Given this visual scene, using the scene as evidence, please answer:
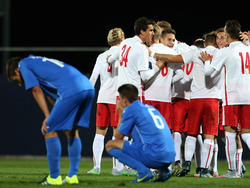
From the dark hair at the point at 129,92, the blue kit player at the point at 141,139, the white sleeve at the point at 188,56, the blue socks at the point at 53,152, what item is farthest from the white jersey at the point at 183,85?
the blue socks at the point at 53,152

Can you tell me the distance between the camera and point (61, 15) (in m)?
18.4

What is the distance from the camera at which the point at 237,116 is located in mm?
8094

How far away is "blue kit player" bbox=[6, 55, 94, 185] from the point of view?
21.0ft

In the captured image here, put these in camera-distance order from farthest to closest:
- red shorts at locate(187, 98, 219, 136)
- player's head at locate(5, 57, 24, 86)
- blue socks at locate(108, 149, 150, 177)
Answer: red shorts at locate(187, 98, 219, 136) < blue socks at locate(108, 149, 150, 177) < player's head at locate(5, 57, 24, 86)

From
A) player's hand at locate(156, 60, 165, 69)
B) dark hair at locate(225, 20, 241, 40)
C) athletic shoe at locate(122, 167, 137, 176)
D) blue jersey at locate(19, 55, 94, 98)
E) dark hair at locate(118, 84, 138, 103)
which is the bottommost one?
athletic shoe at locate(122, 167, 137, 176)

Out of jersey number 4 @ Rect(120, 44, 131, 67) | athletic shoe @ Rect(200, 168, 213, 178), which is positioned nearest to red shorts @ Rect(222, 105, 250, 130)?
athletic shoe @ Rect(200, 168, 213, 178)

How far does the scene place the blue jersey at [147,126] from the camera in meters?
6.67

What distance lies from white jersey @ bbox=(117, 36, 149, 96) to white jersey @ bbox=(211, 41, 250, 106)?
1.07 m

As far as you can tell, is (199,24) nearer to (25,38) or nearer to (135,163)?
(25,38)

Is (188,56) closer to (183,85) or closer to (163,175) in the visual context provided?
(183,85)

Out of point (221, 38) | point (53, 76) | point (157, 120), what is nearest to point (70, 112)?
point (53, 76)

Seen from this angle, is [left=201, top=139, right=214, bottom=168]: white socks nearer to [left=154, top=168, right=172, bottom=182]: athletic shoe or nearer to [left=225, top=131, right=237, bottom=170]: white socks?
[left=225, top=131, right=237, bottom=170]: white socks

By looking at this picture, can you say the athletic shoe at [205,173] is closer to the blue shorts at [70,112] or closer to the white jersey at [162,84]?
the white jersey at [162,84]

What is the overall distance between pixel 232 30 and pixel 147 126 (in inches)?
95.8
